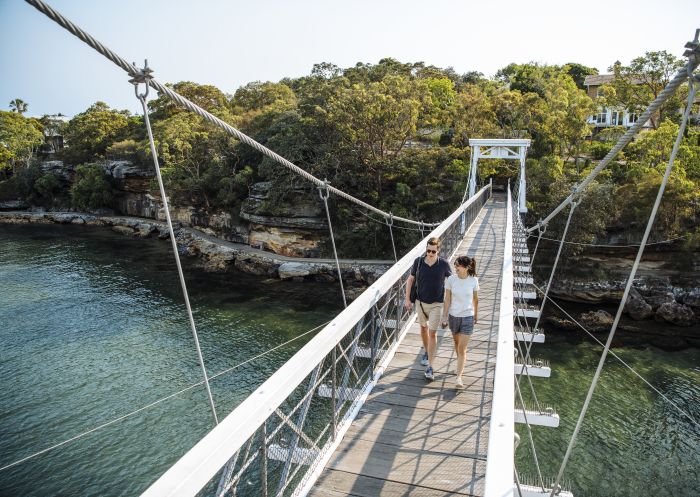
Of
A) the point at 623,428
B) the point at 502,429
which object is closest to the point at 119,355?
the point at 623,428

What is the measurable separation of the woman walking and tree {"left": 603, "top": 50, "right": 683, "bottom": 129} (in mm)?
21200

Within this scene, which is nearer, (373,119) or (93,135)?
(373,119)

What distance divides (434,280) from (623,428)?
8.47 metres

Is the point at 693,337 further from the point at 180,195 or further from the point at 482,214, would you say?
the point at 180,195

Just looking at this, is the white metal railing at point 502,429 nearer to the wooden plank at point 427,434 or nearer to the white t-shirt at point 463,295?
the wooden plank at point 427,434

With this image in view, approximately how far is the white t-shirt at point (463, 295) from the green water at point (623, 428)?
20.0ft

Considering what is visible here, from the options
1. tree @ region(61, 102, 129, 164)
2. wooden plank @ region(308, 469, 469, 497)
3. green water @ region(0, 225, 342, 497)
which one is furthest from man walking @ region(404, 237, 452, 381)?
tree @ region(61, 102, 129, 164)

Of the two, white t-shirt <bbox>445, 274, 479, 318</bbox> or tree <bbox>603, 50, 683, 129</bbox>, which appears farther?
tree <bbox>603, 50, 683, 129</bbox>

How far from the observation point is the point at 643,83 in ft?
71.0

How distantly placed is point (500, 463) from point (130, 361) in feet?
42.1

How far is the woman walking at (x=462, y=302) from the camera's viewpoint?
3936 mm

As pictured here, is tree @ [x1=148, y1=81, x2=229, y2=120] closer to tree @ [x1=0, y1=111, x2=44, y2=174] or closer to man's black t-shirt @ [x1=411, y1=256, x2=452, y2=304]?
tree @ [x1=0, y1=111, x2=44, y2=174]

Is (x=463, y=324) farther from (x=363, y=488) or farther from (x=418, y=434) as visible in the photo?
(x=363, y=488)

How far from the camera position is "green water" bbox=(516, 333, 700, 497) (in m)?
8.51
